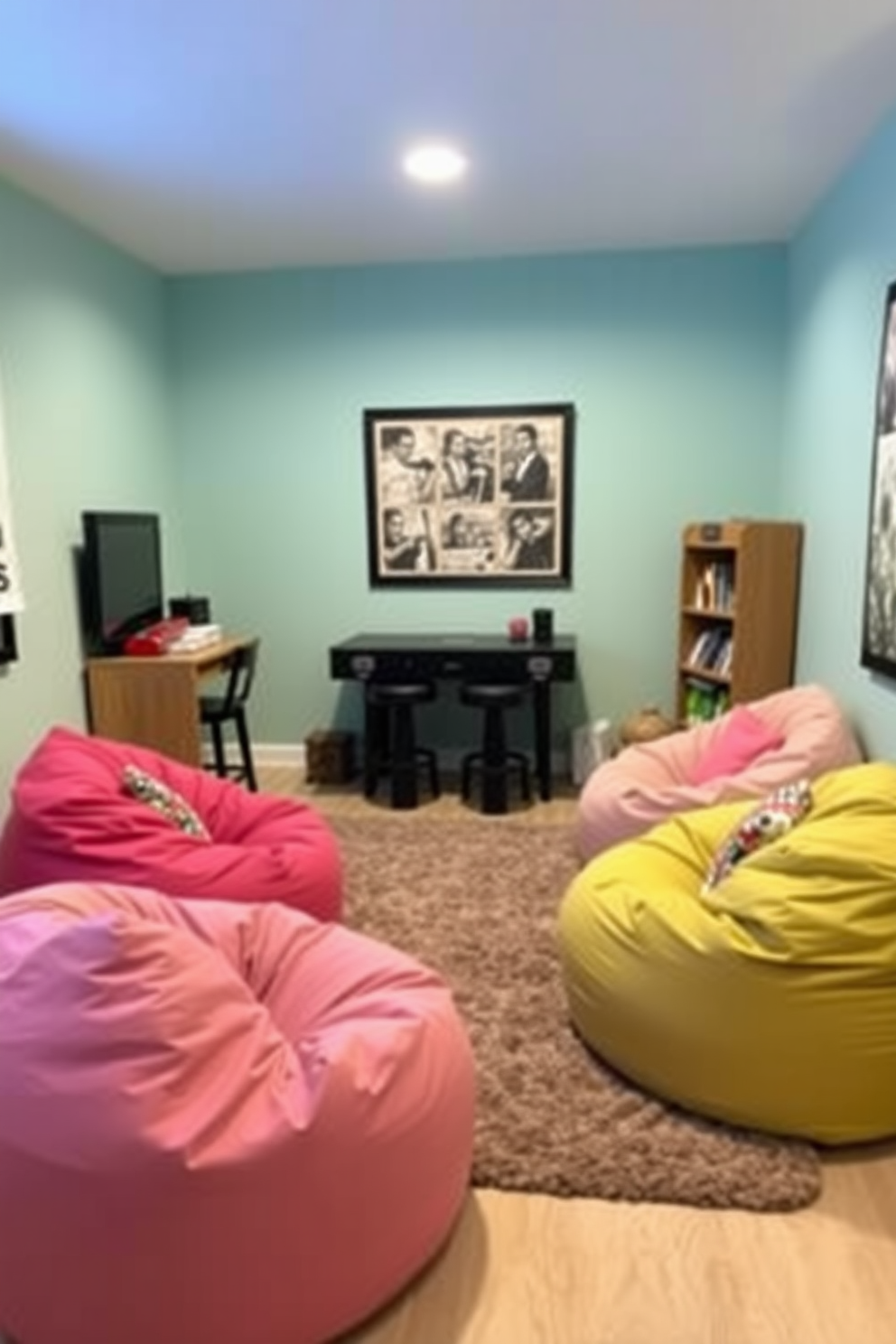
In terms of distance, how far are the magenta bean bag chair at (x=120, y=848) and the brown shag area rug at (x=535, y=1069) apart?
45 cm

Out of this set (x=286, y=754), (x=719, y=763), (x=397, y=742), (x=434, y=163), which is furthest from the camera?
(x=286, y=754)

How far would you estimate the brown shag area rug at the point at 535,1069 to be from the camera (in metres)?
1.88

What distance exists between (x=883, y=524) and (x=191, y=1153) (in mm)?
2685

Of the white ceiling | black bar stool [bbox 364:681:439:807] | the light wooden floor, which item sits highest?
the white ceiling

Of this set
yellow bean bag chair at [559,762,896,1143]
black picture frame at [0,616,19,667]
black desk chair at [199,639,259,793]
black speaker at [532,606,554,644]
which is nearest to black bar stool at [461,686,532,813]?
black speaker at [532,606,554,644]

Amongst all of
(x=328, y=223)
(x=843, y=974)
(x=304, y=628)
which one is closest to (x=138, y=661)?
(x=304, y=628)

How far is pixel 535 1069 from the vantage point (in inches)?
88.8

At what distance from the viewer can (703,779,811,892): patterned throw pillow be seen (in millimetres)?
2451

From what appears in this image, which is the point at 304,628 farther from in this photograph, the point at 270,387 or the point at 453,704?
the point at 270,387

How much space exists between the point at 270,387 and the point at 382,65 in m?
2.39

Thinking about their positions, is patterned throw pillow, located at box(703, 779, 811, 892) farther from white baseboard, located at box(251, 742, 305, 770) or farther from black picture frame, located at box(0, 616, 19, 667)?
white baseboard, located at box(251, 742, 305, 770)

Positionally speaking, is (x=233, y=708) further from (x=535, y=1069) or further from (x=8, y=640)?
(x=535, y=1069)

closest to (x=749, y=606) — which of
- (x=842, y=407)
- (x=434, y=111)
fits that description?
(x=842, y=407)

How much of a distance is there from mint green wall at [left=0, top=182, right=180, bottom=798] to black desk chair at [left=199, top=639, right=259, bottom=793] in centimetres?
61
